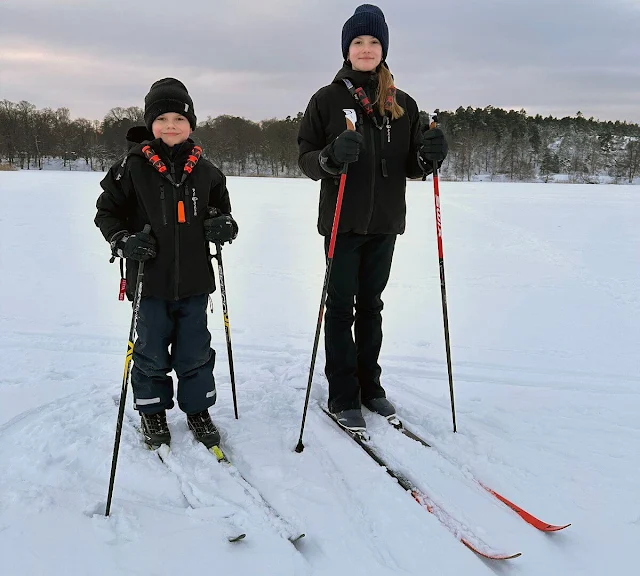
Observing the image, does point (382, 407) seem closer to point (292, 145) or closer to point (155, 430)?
point (155, 430)

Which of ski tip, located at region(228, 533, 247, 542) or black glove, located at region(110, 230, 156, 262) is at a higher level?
black glove, located at region(110, 230, 156, 262)

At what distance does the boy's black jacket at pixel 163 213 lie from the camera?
2629 millimetres

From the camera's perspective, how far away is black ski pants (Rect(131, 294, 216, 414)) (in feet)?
9.09

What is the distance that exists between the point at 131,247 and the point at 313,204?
13.1 metres

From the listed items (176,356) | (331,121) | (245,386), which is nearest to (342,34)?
(331,121)

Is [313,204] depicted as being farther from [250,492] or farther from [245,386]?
[250,492]

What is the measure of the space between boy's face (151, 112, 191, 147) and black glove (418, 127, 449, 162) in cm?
139

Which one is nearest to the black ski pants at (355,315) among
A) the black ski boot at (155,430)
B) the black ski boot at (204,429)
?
the black ski boot at (204,429)

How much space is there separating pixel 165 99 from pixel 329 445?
217 centimetres

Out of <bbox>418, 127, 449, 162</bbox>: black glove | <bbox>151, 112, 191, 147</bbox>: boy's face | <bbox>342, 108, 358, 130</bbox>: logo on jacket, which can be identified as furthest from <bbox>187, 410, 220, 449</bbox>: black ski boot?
<bbox>418, 127, 449, 162</bbox>: black glove

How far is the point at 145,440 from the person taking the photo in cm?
282

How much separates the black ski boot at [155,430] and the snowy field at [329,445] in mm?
68

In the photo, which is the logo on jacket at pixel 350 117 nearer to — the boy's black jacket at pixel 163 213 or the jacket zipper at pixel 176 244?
the boy's black jacket at pixel 163 213

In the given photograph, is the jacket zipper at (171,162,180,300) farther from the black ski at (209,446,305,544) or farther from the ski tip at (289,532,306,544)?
the ski tip at (289,532,306,544)
